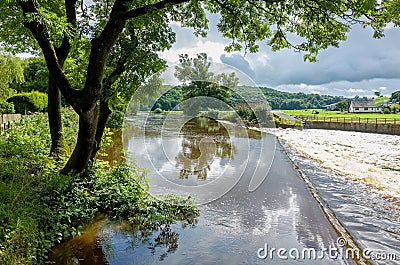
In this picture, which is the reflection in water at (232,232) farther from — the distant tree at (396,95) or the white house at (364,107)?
the distant tree at (396,95)

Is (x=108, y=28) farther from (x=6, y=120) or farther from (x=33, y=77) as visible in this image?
(x=33, y=77)

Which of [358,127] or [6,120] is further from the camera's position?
[358,127]

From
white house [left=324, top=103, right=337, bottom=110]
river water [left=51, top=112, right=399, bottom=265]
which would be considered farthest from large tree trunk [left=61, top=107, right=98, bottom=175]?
white house [left=324, top=103, right=337, bottom=110]

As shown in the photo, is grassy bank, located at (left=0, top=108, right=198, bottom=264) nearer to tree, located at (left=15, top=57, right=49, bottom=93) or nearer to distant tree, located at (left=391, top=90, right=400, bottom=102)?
tree, located at (left=15, top=57, right=49, bottom=93)

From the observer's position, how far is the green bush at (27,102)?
2005cm

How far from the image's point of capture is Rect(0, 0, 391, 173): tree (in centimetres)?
643

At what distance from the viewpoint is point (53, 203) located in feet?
18.5

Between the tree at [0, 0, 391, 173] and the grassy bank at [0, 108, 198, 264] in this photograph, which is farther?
the tree at [0, 0, 391, 173]

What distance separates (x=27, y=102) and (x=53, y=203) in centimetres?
1734

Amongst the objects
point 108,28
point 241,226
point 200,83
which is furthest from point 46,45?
point 200,83

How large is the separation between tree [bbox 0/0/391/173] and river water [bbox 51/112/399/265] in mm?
2397

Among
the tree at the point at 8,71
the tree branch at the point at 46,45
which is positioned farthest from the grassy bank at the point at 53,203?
the tree at the point at 8,71

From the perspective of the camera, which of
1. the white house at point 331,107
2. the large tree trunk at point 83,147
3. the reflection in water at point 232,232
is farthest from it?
the white house at point 331,107

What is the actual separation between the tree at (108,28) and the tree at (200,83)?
7.24ft
